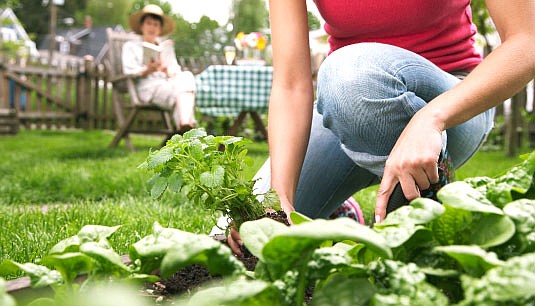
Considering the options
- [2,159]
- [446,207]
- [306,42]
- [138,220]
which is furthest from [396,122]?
[2,159]

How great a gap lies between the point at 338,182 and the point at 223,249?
3.90 feet

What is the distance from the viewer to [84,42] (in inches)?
1902

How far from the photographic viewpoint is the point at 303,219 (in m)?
0.83

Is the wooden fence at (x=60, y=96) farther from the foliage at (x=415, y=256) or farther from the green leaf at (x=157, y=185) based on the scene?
the foliage at (x=415, y=256)

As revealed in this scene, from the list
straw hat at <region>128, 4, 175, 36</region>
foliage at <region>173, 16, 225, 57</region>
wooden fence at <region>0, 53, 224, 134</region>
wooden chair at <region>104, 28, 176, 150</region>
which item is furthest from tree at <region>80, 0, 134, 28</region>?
wooden chair at <region>104, 28, 176, 150</region>

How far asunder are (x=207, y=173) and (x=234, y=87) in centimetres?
501

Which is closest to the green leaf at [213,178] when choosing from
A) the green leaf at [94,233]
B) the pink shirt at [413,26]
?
the green leaf at [94,233]

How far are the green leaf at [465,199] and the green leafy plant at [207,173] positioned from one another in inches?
16.4

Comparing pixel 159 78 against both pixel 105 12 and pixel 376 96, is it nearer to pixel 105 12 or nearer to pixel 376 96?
pixel 376 96

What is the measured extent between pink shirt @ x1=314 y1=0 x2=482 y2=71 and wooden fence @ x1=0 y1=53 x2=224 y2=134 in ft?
26.5

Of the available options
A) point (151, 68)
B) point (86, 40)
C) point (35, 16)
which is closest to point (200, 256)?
point (151, 68)

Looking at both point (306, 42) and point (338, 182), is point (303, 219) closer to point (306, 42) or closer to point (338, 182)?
point (306, 42)

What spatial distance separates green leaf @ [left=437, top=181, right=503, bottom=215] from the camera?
65 cm

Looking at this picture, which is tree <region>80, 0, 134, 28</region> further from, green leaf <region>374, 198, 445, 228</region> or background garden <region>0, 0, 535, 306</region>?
green leaf <region>374, 198, 445, 228</region>
